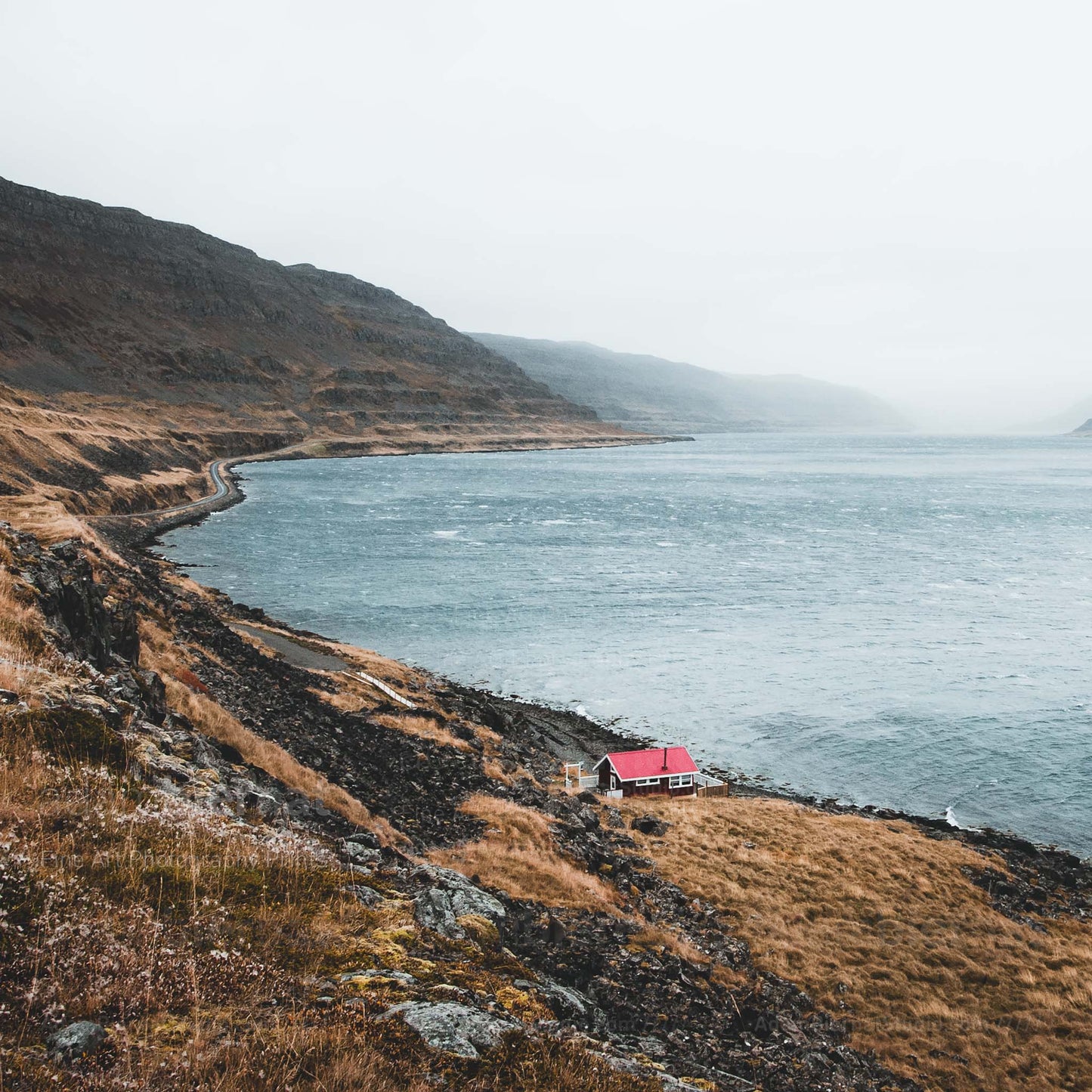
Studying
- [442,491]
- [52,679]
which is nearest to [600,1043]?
[52,679]

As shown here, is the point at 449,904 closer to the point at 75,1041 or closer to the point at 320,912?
the point at 320,912

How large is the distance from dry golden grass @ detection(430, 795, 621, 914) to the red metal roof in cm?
901

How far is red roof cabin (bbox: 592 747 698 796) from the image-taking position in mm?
30484

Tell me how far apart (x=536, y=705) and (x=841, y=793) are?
51.4 feet

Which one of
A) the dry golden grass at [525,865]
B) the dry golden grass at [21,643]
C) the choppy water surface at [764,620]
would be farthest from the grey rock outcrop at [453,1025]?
the choppy water surface at [764,620]

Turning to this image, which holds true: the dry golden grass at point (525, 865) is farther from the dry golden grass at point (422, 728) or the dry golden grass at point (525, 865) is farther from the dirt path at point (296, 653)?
the dirt path at point (296, 653)

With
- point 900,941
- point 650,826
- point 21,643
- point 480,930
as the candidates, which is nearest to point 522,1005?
point 480,930

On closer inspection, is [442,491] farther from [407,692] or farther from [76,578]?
[76,578]

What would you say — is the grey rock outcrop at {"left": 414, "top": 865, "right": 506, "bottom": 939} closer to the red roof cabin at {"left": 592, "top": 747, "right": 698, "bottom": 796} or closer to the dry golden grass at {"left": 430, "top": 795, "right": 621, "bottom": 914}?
the dry golden grass at {"left": 430, "top": 795, "right": 621, "bottom": 914}

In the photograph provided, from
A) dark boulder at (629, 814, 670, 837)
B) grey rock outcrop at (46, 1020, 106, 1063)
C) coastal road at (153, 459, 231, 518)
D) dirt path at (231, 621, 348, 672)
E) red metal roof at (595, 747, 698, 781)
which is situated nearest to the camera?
grey rock outcrop at (46, 1020, 106, 1063)

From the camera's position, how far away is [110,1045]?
15.4 feet

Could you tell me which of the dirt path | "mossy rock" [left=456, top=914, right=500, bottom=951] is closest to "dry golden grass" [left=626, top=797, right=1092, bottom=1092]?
"mossy rock" [left=456, top=914, right=500, bottom=951]

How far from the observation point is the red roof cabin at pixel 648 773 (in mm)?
30484

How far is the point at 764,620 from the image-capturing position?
56.3 m
